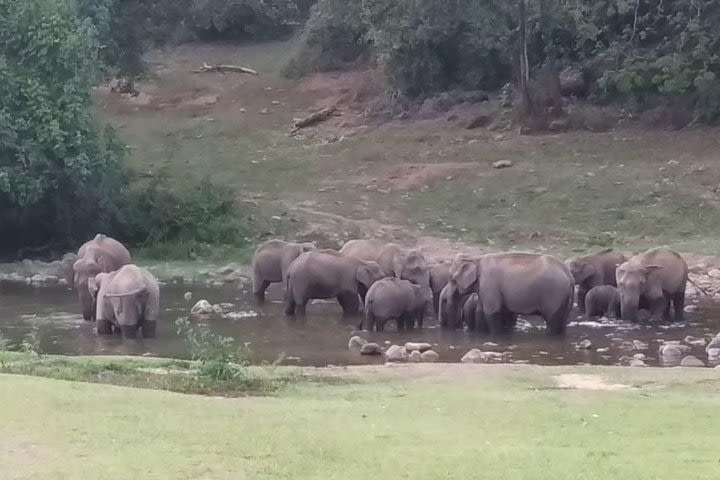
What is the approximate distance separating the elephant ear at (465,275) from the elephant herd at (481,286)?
1 centimetres

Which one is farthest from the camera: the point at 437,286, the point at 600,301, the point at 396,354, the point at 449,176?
the point at 449,176

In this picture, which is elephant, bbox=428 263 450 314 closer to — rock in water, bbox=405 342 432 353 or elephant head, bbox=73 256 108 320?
rock in water, bbox=405 342 432 353

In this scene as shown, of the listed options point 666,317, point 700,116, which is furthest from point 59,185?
point 700,116

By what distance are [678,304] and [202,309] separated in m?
7.09

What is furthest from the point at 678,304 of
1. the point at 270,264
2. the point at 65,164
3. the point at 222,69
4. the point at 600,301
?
the point at 222,69

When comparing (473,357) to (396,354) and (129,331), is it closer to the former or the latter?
(396,354)

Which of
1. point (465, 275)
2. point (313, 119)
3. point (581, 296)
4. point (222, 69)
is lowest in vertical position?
point (581, 296)

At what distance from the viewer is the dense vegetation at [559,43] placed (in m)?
31.3

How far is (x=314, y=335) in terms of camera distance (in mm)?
18328

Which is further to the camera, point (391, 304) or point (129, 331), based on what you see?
point (391, 304)

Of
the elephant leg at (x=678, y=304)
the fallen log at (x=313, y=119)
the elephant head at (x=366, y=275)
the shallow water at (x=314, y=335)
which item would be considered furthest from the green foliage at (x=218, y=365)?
the fallen log at (x=313, y=119)

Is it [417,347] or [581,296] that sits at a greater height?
[417,347]

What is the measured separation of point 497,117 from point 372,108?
16.7 ft

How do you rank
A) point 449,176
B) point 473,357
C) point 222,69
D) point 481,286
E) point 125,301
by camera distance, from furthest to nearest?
1. point 222,69
2. point 449,176
3. point 481,286
4. point 125,301
5. point 473,357
